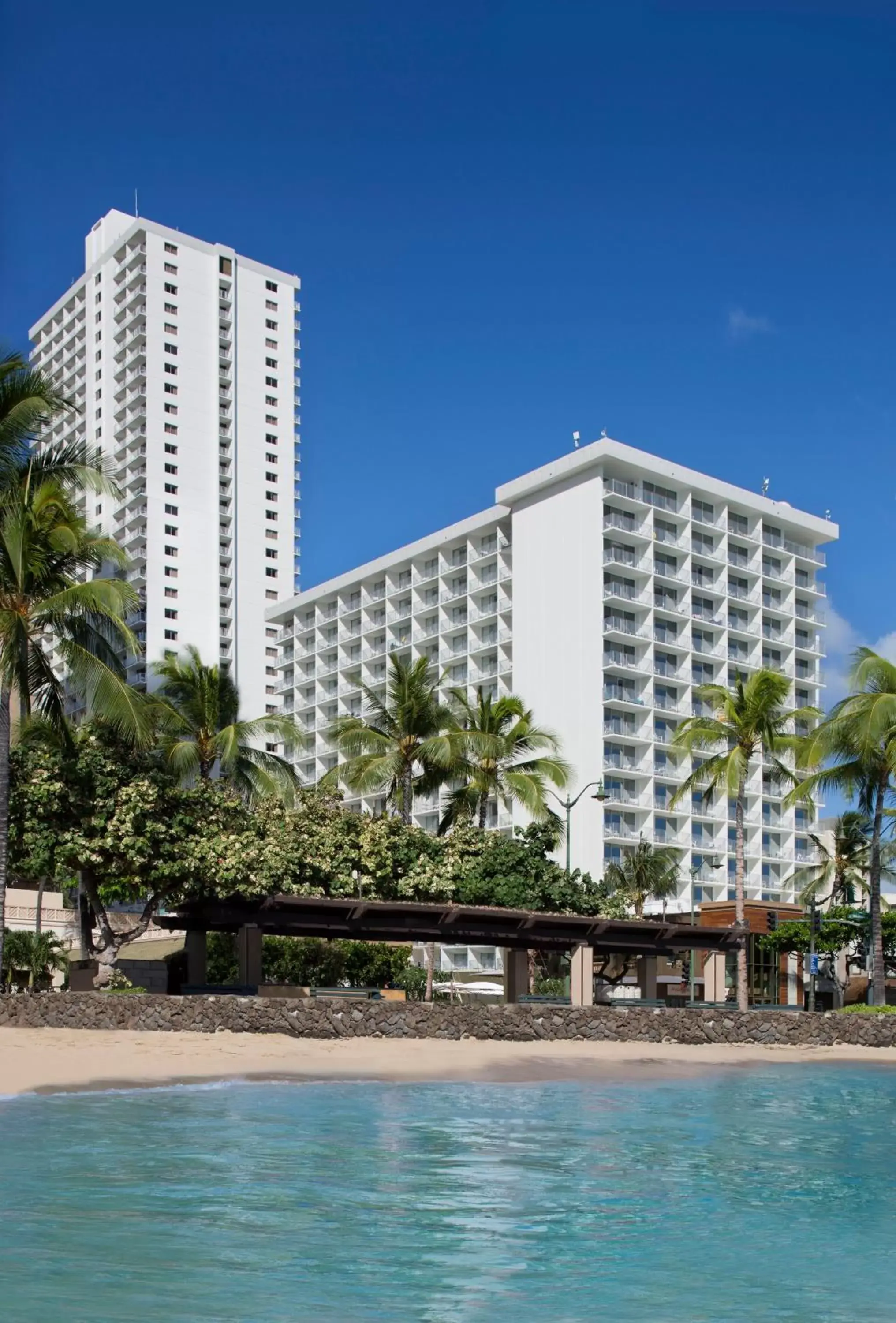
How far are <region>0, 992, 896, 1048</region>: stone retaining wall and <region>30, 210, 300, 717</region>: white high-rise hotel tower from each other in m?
90.1

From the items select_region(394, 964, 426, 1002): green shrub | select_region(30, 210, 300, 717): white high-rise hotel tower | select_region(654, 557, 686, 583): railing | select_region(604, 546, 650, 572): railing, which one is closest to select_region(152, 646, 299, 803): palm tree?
select_region(394, 964, 426, 1002): green shrub

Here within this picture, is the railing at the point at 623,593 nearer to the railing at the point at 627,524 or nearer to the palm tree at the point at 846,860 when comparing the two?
the railing at the point at 627,524

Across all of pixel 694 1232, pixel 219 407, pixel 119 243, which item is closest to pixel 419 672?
pixel 694 1232

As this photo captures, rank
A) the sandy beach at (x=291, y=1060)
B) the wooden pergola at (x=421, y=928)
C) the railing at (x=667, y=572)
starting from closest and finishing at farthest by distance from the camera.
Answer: the sandy beach at (x=291, y=1060), the wooden pergola at (x=421, y=928), the railing at (x=667, y=572)

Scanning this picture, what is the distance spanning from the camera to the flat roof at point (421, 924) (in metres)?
33.9

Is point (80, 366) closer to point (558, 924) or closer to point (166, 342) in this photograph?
point (166, 342)

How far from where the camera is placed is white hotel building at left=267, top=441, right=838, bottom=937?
292 ft

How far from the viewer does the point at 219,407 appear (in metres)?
130

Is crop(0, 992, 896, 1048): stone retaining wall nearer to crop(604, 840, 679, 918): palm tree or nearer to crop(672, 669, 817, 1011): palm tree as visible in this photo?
crop(672, 669, 817, 1011): palm tree

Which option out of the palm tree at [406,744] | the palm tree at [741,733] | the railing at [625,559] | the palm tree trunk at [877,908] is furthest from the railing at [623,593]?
the palm tree trunk at [877,908]

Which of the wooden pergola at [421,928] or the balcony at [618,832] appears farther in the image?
the balcony at [618,832]

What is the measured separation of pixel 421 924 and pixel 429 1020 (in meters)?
3.73

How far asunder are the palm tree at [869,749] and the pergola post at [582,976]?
9802 mm

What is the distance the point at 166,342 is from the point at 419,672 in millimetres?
88456
